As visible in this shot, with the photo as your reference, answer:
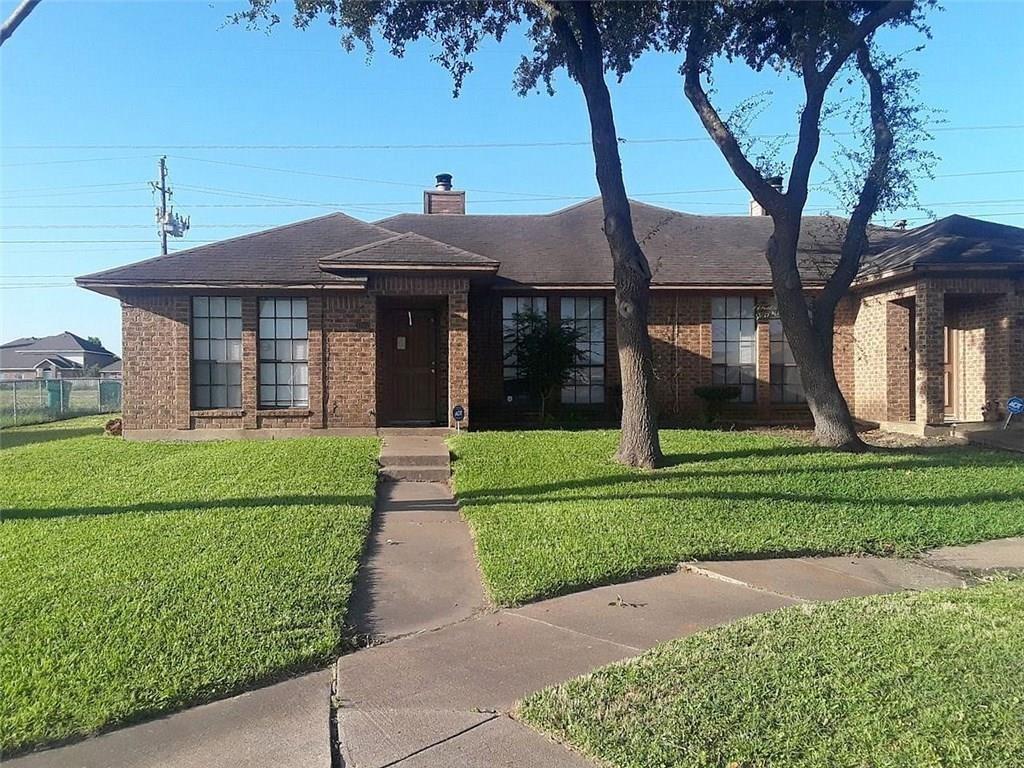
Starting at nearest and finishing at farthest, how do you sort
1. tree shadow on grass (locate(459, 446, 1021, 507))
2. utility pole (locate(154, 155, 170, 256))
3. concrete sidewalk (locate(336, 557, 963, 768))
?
concrete sidewalk (locate(336, 557, 963, 768))
tree shadow on grass (locate(459, 446, 1021, 507))
utility pole (locate(154, 155, 170, 256))

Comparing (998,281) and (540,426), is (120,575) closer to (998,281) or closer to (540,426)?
(540,426)

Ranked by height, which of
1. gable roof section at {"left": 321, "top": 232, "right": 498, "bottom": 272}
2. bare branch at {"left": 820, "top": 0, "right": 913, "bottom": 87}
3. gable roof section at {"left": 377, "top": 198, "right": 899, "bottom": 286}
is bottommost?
gable roof section at {"left": 321, "top": 232, "right": 498, "bottom": 272}

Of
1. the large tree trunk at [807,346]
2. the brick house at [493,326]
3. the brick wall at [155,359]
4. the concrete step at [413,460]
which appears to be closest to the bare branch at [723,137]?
the large tree trunk at [807,346]

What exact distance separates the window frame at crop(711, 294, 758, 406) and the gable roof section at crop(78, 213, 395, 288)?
7164 millimetres

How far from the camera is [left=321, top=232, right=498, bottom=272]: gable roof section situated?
41.8ft

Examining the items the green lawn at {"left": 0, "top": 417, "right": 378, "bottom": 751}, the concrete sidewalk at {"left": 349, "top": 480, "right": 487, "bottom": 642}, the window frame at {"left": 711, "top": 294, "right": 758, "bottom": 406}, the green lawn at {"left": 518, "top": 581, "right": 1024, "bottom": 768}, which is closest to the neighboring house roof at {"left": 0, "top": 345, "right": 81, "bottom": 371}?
the window frame at {"left": 711, "top": 294, "right": 758, "bottom": 406}

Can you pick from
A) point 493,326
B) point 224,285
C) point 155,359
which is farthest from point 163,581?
point 493,326

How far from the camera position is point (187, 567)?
5777mm

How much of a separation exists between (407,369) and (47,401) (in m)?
16.6

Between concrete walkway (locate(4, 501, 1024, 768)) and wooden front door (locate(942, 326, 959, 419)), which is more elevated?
wooden front door (locate(942, 326, 959, 419))

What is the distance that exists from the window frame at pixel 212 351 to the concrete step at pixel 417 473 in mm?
4874

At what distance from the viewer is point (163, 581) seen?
545cm

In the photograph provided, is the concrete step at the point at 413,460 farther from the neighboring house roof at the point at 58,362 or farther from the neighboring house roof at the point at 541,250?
the neighboring house roof at the point at 58,362

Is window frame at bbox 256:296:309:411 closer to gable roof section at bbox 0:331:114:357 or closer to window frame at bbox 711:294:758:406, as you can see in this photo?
window frame at bbox 711:294:758:406
